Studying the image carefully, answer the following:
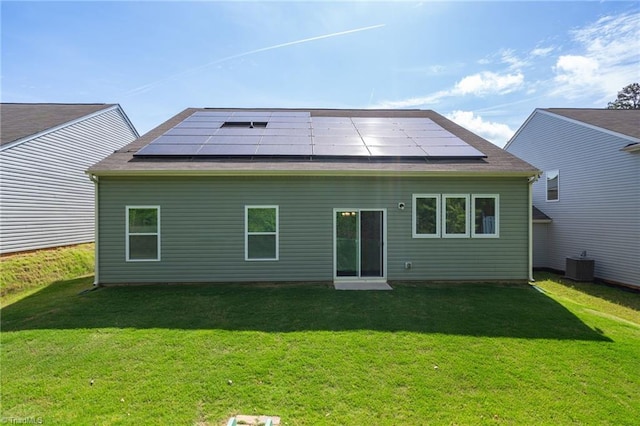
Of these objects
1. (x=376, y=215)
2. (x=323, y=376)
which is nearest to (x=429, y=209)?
(x=376, y=215)

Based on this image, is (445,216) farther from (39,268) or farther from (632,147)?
(39,268)

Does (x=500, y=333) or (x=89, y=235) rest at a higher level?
(x=89, y=235)

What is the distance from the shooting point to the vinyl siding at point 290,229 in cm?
720

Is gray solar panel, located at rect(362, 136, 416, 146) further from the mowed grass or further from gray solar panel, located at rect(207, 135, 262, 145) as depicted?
the mowed grass

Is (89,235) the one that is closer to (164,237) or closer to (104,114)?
(104,114)

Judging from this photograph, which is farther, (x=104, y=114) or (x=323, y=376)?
(x=104, y=114)

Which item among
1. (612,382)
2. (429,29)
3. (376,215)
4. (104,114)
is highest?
(429,29)

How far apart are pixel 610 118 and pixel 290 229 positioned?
494 inches

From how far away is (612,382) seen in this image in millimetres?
3514

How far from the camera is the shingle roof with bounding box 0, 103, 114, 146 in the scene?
9.68 meters

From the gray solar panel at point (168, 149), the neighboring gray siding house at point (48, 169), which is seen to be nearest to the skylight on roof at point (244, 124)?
the gray solar panel at point (168, 149)

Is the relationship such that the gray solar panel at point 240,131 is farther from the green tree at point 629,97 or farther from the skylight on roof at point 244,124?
the green tree at point 629,97

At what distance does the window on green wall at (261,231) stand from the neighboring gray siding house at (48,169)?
24.9ft

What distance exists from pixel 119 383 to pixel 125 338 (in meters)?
1.25
